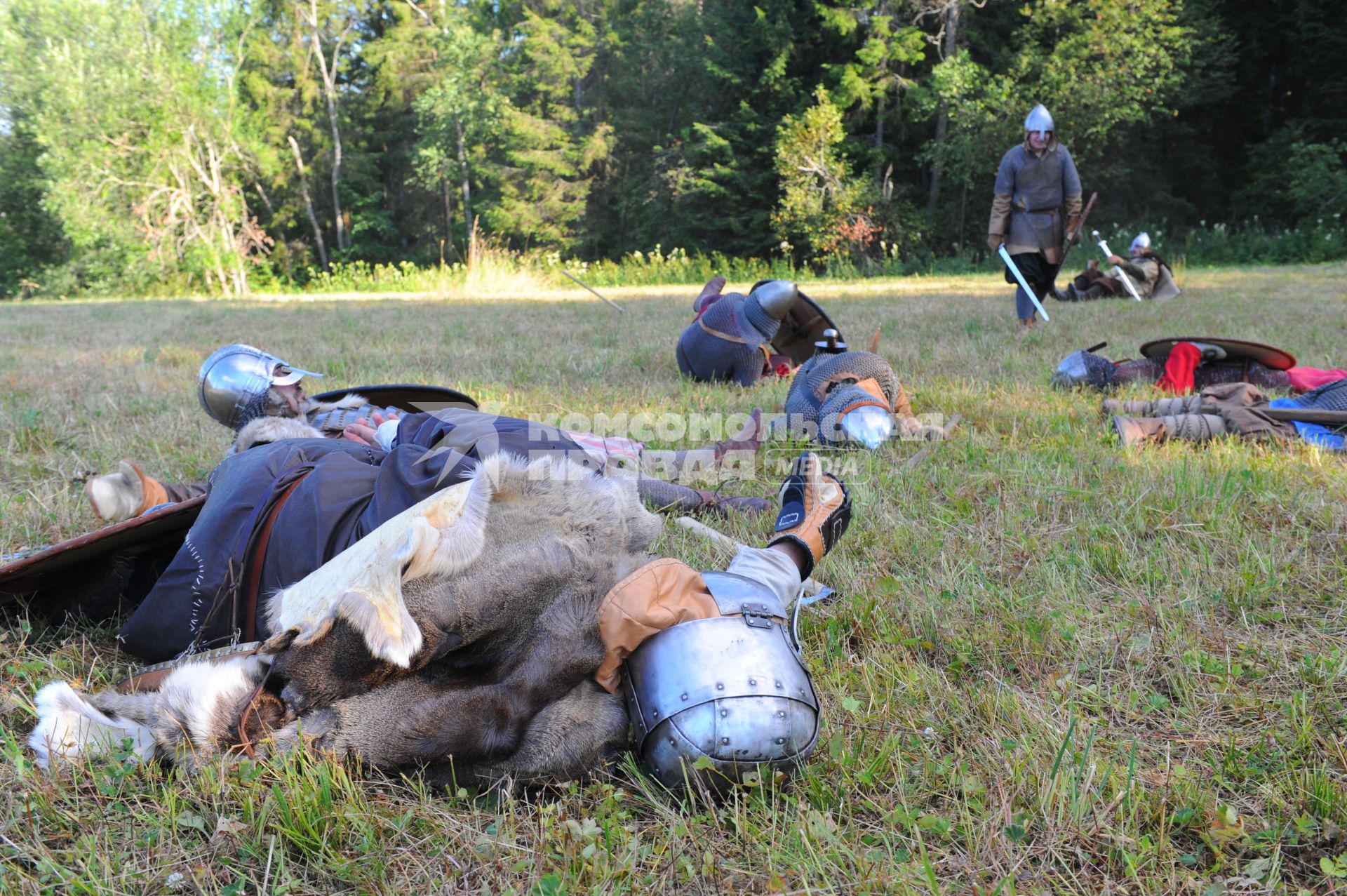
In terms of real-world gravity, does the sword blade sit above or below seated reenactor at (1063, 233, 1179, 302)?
above

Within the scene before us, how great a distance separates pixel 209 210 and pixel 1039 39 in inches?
864

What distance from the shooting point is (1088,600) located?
92.3 inches

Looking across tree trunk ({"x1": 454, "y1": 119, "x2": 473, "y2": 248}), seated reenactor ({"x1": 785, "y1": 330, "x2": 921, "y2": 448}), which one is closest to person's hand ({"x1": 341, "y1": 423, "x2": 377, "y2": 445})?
seated reenactor ({"x1": 785, "y1": 330, "x2": 921, "y2": 448})

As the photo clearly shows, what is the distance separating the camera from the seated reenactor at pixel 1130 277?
10.5 metres

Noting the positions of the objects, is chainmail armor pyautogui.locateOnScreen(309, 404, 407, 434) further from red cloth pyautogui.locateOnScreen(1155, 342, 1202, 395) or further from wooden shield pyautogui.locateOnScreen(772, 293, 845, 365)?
red cloth pyautogui.locateOnScreen(1155, 342, 1202, 395)

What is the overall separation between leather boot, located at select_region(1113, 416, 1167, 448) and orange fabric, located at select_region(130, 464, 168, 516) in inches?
143

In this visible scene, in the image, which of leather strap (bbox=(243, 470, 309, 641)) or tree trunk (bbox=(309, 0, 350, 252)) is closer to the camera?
leather strap (bbox=(243, 470, 309, 641))

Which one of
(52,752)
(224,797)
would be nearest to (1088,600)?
(224,797)

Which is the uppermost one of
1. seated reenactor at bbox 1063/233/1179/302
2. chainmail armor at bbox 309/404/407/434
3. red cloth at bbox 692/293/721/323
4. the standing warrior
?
the standing warrior

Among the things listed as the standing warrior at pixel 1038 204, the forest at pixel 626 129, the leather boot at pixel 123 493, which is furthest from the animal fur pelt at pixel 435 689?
the forest at pixel 626 129

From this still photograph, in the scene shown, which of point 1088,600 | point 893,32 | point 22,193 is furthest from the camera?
point 22,193

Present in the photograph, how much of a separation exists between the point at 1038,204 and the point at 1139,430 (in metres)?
4.83

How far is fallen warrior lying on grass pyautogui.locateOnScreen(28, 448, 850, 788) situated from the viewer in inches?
59.5

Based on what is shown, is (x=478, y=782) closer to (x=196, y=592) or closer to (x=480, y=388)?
(x=196, y=592)
